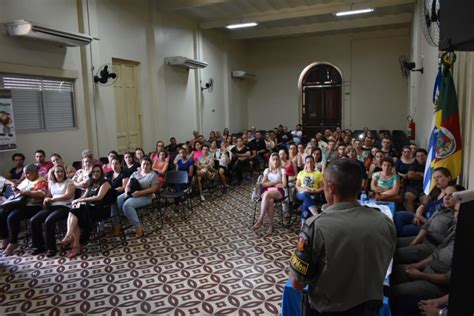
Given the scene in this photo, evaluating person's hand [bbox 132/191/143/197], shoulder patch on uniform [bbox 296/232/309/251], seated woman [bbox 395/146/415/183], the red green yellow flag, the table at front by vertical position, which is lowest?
the table at front

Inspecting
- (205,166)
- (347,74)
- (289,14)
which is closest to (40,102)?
(205,166)

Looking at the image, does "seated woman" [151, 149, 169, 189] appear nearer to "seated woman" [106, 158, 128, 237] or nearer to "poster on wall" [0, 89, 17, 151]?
"seated woman" [106, 158, 128, 237]

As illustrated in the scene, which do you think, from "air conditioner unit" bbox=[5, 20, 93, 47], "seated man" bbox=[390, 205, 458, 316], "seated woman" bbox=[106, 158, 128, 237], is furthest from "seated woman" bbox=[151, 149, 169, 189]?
"seated man" bbox=[390, 205, 458, 316]

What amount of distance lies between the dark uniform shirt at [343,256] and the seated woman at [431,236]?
1.96m

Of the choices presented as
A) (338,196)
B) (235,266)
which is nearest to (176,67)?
(235,266)

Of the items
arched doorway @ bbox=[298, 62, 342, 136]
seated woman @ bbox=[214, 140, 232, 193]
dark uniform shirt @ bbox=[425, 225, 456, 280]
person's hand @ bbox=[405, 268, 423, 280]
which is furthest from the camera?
arched doorway @ bbox=[298, 62, 342, 136]

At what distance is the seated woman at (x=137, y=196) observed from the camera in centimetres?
582

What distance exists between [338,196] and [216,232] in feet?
14.5

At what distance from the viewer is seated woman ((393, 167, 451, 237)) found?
12.2ft

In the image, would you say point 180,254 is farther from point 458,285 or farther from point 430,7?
point 458,285

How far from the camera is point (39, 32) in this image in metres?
6.50

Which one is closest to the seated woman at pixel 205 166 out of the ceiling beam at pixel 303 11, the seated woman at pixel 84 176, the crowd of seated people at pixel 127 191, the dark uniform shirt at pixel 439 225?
the crowd of seated people at pixel 127 191

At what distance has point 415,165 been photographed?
238 inches

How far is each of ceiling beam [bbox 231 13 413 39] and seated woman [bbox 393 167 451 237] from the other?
377 inches
